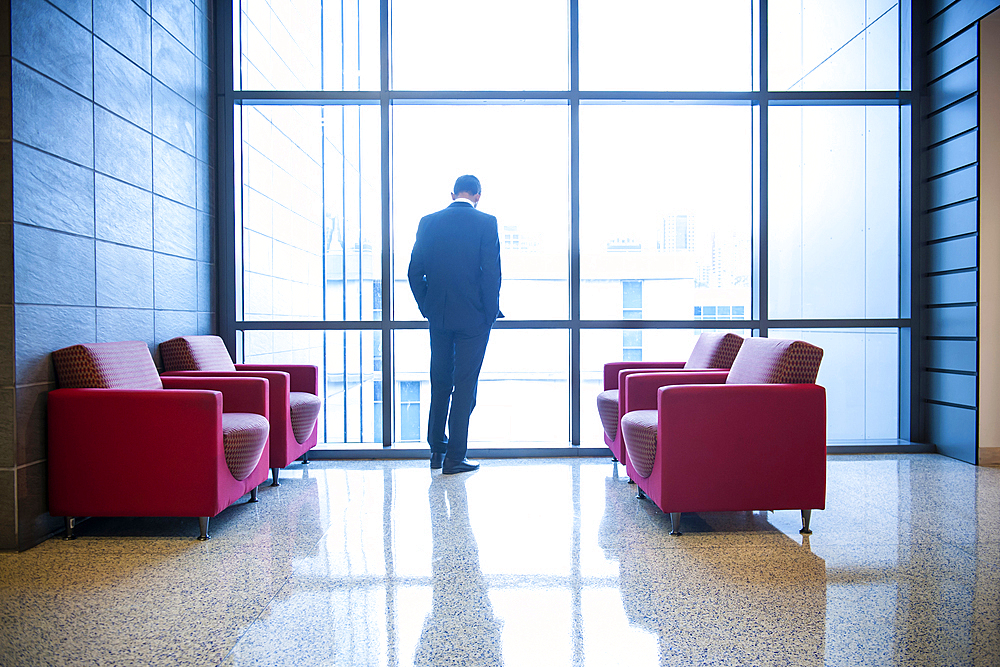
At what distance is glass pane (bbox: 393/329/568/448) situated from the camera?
4.44m

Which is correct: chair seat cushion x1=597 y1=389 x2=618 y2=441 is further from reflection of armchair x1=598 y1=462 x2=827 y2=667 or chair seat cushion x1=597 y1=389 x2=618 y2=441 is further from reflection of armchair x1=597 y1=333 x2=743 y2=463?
reflection of armchair x1=598 y1=462 x2=827 y2=667

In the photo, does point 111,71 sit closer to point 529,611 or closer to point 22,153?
point 22,153

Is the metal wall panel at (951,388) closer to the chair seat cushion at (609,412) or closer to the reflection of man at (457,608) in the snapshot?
the chair seat cushion at (609,412)

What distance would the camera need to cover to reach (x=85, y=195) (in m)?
2.82

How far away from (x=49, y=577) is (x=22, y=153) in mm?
1635

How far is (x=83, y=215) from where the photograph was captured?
2809mm

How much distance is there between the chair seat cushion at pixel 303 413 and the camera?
357 cm

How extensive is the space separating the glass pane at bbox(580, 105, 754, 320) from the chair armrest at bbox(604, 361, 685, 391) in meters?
0.47

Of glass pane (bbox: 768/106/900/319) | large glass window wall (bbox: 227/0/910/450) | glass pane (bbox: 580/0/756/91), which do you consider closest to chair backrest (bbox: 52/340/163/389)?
large glass window wall (bbox: 227/0/910/450)

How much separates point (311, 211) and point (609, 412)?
2.56 metres

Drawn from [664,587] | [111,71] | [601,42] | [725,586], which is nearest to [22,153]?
[111,71]

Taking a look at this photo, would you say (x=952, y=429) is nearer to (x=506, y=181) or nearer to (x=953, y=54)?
(x=953, y=54)

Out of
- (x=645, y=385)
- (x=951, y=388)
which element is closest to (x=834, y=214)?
(x=951, y=388)

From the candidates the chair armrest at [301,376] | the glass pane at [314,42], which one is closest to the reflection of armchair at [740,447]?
the chair armrest at [301,376]
